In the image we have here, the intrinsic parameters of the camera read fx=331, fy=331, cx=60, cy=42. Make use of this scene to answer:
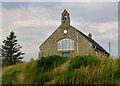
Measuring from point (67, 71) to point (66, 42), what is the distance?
125ft

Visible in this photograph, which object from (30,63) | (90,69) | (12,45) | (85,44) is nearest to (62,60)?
(30,63)

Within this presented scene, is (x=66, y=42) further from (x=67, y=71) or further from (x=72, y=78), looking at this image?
(x=72, y=78)

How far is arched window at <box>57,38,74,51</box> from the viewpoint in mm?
49406

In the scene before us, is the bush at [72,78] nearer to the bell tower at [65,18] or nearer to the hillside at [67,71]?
the hillside at [67,71]

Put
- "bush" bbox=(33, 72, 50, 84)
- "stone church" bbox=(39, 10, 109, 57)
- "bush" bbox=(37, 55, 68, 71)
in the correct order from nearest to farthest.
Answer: "bush" bbox=(33, 72, 50, 84) → "bush" bbox=(37, 55, 68, 71) → "stone church" bbox=(39, 10, 109, 57)

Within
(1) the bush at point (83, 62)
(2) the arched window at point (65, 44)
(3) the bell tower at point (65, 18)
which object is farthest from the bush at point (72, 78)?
(3) the bell tower at point (65, 18)

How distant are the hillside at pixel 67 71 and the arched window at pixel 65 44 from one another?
111ft

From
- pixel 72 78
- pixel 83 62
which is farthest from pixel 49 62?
pixel 72 78

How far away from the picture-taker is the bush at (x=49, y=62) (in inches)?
531

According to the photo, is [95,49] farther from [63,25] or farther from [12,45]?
[12,45]

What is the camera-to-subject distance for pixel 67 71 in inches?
461

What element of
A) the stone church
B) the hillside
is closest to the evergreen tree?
the stone church

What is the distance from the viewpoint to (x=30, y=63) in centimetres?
1465

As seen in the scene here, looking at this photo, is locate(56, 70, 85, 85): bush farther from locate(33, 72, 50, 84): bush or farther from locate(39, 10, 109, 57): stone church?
locate(39, 10, 109, 57): stone church
